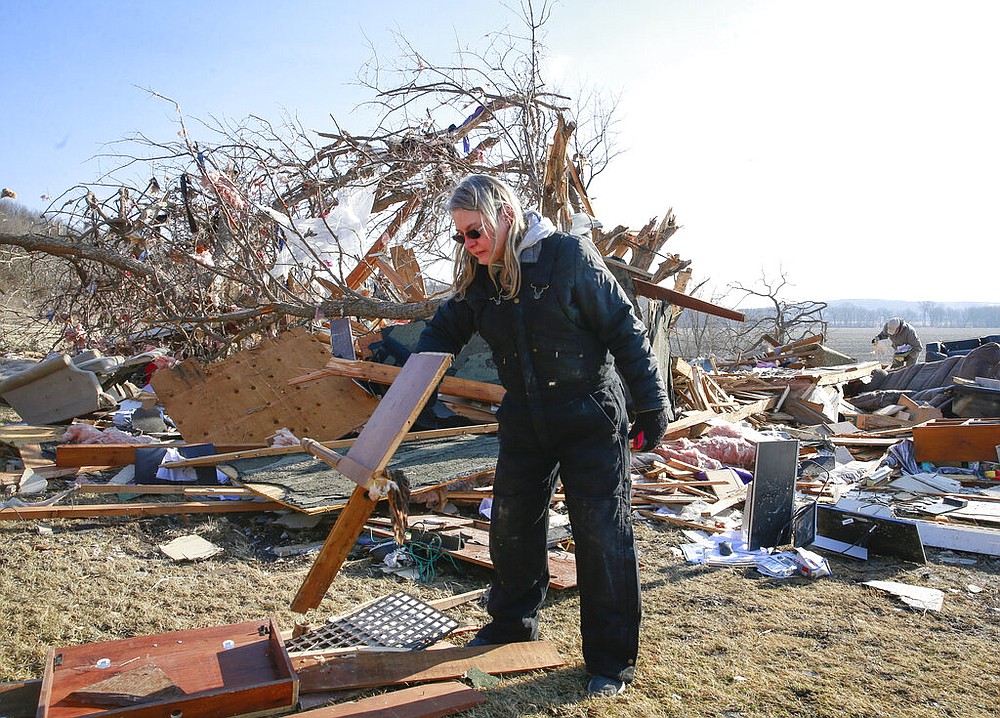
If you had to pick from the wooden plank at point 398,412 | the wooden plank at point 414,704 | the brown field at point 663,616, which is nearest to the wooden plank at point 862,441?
the brown field at point 663,616

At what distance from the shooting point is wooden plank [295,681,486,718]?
2.45m

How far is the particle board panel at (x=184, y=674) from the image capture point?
87.3 inches

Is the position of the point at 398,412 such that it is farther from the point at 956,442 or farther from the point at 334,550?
the point at 956,442

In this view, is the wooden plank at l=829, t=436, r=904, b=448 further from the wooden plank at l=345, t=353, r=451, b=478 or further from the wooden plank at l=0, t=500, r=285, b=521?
the wooden plank at l=345, t=353, r=451, b=478

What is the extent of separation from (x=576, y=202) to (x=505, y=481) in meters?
6.18

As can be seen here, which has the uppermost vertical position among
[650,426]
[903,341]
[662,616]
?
[650,426]

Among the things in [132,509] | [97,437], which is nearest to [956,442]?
[132,509]

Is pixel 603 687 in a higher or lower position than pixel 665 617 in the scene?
higher

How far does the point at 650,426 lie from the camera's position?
285cm

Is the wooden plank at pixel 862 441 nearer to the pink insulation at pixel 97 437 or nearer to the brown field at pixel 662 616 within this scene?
the brown field at pixel 662 616

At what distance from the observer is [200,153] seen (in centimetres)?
820

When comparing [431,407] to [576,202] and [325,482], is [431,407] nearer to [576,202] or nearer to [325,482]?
[325,482]

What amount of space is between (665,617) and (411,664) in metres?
1.45

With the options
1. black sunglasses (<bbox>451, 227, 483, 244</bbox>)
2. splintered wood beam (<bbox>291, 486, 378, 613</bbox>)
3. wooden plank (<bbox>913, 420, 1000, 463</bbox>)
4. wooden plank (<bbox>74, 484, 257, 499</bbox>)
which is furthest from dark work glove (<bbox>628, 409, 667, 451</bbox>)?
wooden plank (<bbox>913, 420, 1000, 463</bbox>)
